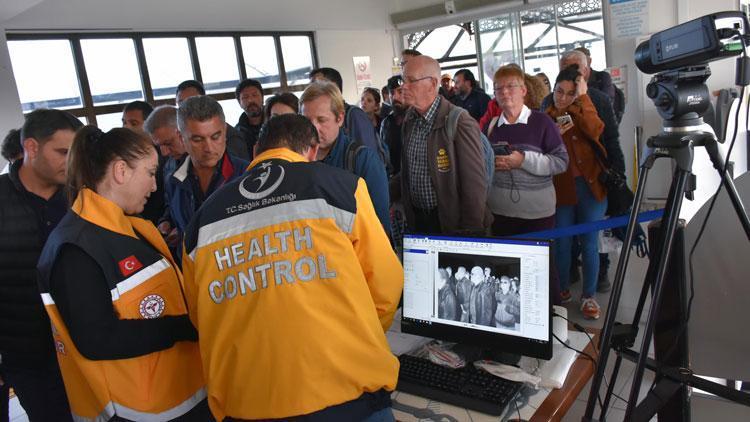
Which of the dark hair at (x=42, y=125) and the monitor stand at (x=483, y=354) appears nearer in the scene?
the monitor stand at (x=483, y=354)

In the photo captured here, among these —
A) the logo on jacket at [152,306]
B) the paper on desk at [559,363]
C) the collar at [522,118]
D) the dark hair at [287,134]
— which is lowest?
the paper on desk at [559,363]

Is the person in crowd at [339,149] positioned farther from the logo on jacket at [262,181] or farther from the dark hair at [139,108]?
the dark hair at [139,108]

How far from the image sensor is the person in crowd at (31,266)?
1894 mm

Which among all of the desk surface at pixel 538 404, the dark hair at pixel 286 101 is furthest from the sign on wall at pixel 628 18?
the desk surface at pixel 538 404

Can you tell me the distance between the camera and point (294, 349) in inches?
46.7

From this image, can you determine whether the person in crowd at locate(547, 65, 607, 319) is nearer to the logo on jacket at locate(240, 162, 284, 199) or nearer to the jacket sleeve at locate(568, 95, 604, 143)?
the jacket sleeve at locate(568, 95, 604, 143)

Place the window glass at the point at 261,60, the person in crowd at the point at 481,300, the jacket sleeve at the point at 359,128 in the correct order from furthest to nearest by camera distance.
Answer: the window glass at the point at 261,60
the jacket sleeve at the point at 359,128
the person in crowd at the point at 481,300

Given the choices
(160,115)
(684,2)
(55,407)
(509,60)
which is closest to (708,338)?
(55,407)

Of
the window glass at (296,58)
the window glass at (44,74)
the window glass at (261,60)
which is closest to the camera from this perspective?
the window glass at (44,74)

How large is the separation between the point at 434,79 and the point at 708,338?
1.55 m

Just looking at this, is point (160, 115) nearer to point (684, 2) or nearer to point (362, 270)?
point (362, 270)

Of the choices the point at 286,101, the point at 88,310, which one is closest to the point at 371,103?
the point at 286,101

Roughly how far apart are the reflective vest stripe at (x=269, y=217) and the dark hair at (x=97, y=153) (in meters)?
0.40

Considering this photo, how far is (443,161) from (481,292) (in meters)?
0.96
